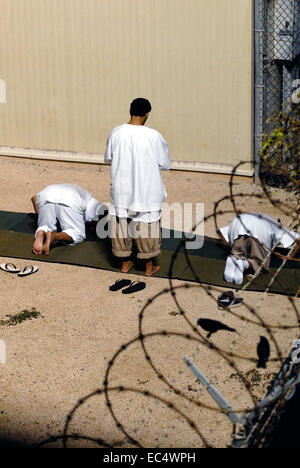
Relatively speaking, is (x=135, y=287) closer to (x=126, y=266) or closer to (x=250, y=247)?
(x=126, y=266)

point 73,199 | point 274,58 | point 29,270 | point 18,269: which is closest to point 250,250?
point 73,199

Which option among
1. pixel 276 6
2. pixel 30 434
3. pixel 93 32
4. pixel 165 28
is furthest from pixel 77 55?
pixel 30 434

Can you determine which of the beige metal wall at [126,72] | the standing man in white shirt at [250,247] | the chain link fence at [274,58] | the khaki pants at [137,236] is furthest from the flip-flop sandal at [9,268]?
the chain link fence at [274,58]

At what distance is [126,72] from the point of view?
355 inches

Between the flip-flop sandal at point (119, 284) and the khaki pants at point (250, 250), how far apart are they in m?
0.96

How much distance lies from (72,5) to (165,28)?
50.1 inches

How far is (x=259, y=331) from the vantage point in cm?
532

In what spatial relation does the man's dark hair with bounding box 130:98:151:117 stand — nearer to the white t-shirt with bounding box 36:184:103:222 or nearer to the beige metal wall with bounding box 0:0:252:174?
the white t-shirt with bounding box 36:184:103:222

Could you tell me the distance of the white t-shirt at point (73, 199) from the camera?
22.7ft

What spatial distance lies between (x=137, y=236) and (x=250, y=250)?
100cm

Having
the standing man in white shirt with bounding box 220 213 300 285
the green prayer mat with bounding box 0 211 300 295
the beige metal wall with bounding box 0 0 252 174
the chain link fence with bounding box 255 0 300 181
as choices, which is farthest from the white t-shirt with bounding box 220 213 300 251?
the beige metal wall with bounding box 0 0 252 174

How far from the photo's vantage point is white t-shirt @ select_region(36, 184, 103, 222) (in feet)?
22.7

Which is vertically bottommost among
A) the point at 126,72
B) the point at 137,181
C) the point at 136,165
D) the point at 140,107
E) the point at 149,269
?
the point at 149,269
